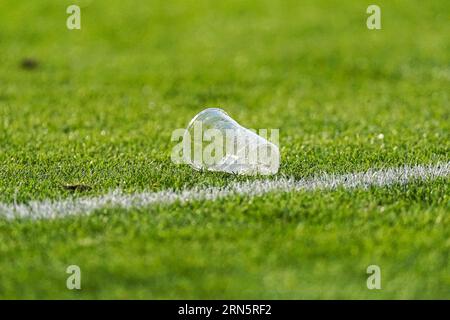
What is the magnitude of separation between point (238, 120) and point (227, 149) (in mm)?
2021

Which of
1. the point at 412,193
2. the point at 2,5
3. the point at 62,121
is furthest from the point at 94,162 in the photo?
the point at 2,5

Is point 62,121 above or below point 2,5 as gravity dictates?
below

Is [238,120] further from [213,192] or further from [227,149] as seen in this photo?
[213,192]

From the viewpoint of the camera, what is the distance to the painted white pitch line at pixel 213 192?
15.0 ft

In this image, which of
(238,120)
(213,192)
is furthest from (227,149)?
(238,120)

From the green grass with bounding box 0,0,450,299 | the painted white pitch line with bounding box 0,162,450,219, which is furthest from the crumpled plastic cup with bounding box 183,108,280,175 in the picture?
the painted white pitch line with bounding box 0,162,450,219

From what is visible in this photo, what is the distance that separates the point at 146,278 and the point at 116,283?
15 cm

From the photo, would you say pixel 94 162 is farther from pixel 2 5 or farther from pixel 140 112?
pixel 2 5

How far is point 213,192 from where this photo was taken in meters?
4.83

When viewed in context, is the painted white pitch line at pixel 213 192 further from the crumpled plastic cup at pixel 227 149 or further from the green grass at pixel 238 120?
the crumpled plastic cup at pixel 227 149

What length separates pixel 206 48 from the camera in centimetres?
1152

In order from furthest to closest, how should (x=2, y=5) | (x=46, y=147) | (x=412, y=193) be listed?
1. (x=2, y=5)
2. (x=46, y=147)
3. (x=412, y=193)

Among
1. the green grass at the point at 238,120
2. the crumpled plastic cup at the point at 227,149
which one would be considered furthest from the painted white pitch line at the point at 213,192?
the crumpled plastic cup at the point at 227,149
